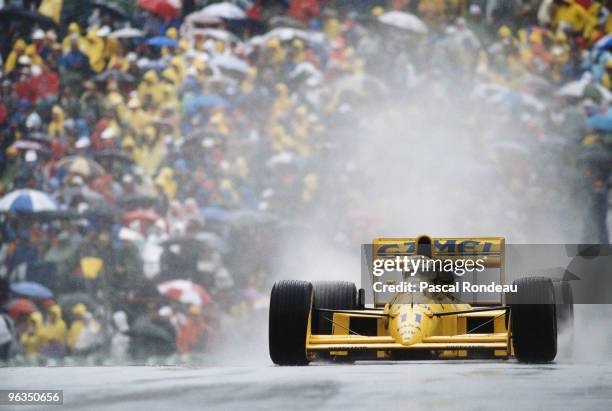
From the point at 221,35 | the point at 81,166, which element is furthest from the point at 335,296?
the point at 221,35

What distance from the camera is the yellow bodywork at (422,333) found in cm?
856

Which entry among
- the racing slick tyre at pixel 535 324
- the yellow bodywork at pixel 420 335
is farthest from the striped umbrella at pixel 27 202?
the racing slick tyre at pixel 535 324

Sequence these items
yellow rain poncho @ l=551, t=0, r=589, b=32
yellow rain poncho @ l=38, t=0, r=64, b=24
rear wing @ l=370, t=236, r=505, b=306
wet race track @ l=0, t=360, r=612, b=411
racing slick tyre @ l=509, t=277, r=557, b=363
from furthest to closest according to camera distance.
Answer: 1. yellow rain poncho @ l=38, t=0, r=64, b=24
2. yellow rain poncho @ l=551, t=0, r=589, b=32
3. rear wing @ l=370, t=236, r=505, b=306
4. racing slick tyre @ l=509, t=277, r=557, b=363
5. wet race track @ l=0, t=360, r=612, b=411

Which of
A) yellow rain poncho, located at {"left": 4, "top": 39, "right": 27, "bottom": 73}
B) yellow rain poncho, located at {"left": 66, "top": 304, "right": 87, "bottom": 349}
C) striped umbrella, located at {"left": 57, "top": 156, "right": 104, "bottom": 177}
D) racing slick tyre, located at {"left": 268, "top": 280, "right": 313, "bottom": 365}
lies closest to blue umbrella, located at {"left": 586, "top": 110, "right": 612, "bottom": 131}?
striped umbrella, located at {"left": 57, "top": 156, "right": 104, "bottom": 177}

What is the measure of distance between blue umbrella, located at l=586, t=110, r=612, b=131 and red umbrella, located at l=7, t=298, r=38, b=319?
988 centimetres

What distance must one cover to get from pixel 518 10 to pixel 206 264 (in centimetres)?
711

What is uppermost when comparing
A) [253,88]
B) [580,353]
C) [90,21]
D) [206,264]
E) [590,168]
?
[90,21]

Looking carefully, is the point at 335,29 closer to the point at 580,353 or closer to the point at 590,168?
the point at 590,168

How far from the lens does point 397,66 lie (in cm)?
2005

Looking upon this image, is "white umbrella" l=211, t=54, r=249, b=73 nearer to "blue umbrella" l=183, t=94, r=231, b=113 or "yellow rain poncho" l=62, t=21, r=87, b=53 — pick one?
"blue umbrella" l=183, t=94, r=231, b=113

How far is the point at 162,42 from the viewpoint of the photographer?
2009 centimetres

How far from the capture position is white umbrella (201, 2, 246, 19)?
20.1 metres

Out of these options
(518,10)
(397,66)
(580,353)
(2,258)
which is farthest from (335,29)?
(580,353)

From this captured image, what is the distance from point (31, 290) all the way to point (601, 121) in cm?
1005
